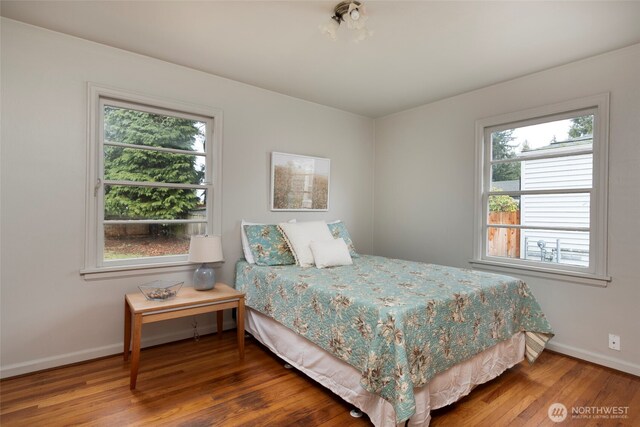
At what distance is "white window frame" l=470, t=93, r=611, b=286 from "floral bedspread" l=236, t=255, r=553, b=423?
64cm

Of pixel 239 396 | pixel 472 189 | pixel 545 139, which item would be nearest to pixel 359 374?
pixel 239 396

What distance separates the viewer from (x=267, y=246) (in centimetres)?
307

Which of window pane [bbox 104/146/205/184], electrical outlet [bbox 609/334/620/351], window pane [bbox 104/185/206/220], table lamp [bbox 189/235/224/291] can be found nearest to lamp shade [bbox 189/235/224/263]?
table lamp [bbox 189/235/224/291]

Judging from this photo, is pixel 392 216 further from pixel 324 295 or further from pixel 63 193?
pixel 63 193

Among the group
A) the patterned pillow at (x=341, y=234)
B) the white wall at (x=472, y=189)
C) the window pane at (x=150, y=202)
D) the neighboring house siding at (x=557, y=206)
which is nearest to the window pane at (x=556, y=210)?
the neighboring house siding at (x=557, y=206)

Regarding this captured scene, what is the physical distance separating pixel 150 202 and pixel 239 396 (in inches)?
69.3

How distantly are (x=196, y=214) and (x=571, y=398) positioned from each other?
10.4 feet

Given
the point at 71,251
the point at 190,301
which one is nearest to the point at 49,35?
the point at 71,251

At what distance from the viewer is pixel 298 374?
7.82ft

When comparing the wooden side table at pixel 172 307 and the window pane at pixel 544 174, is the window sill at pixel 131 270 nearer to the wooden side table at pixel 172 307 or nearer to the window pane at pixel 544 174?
the wooden side table at pixel 172 307

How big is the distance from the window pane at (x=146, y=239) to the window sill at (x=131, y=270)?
0.11 meters

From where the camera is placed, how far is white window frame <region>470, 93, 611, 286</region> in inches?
101

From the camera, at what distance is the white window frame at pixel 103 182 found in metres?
2.52

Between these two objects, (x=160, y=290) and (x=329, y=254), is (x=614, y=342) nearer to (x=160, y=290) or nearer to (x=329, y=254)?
(x=329, y=254)
